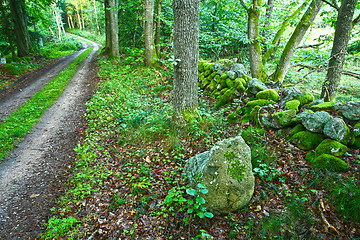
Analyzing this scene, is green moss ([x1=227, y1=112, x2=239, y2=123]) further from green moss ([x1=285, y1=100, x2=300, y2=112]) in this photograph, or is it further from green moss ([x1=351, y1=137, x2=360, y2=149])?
green moss ([x1=351, y1=137, x2=360, y2=149])

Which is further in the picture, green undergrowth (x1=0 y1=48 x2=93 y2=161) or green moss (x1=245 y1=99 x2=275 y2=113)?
green undergrowth (x1=0 y1=48 x2=93 y2=161)

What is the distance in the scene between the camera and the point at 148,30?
1179 cm

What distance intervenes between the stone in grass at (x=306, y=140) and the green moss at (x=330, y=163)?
0.40 metres

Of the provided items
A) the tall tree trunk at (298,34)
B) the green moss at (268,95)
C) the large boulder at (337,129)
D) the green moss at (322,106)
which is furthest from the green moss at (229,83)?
the large boulder at (337,129)

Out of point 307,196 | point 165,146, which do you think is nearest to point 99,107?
point 165,146

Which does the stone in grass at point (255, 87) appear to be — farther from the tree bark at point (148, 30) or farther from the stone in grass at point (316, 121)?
the tree bark at point (148, 30)

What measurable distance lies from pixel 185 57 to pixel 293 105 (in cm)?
300

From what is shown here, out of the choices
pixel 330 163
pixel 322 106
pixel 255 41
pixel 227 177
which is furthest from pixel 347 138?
pixel 255 41

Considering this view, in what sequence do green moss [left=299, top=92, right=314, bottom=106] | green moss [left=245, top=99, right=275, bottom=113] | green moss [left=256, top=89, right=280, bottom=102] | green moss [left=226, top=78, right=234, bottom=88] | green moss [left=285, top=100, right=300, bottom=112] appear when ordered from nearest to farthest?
green moss [left=285, top=100, right=300, bottom=112]
green moss [left=299, top=92, right=314, bottom=106]
green moss [left=245, top=99, right=275, bottom=113]
green moss [left=256, top=89, right=280, bottom=102]
green moss [left=226, top=78, right=234, bottom=88]

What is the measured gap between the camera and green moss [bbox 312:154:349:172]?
10.5ft

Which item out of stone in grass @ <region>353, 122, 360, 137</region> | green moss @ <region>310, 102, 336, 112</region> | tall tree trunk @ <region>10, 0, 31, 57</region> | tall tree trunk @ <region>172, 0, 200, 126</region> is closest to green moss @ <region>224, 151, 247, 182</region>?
tall tree trunk @ <region>172, 0, 200, 126</region>

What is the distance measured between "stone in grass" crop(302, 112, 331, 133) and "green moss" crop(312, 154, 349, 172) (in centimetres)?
62

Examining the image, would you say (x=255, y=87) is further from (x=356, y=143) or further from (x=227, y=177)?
(x=227, y=177)

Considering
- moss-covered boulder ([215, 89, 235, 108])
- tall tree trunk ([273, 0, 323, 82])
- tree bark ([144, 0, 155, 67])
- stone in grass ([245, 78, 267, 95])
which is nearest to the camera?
stone in grass ([245, 78, 267, 95])
